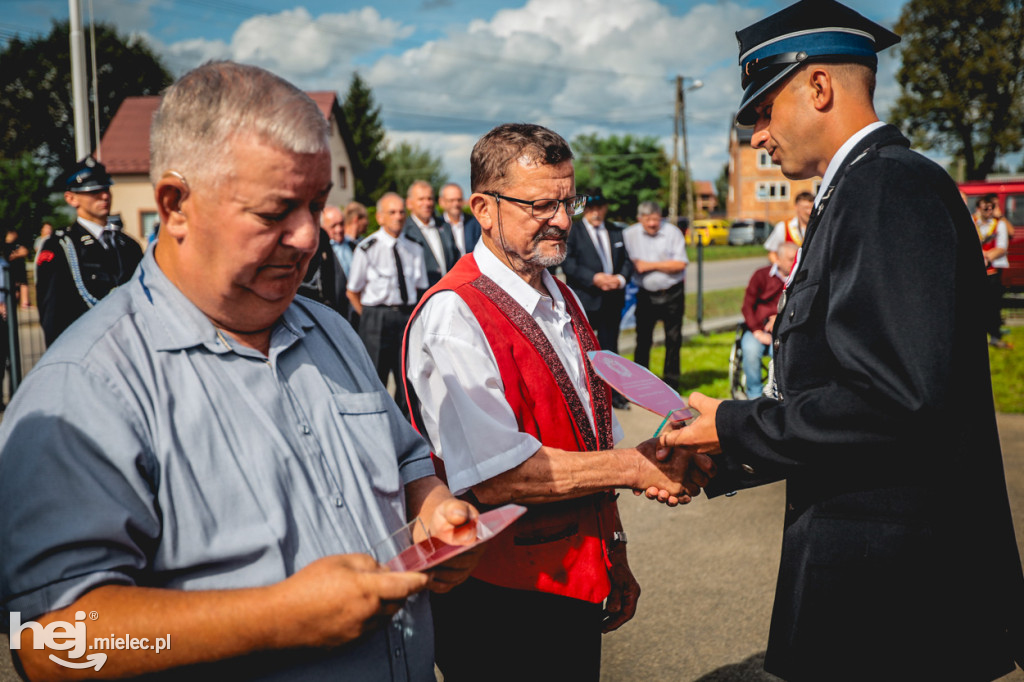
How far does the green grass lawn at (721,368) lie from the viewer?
336 inches

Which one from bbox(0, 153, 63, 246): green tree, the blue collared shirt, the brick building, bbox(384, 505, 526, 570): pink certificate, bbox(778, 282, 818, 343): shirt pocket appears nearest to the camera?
the blue collared shirt

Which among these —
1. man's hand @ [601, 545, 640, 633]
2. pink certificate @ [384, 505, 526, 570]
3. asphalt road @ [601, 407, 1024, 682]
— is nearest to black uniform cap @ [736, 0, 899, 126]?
pink certificate @ [384, 505, 526, 570]

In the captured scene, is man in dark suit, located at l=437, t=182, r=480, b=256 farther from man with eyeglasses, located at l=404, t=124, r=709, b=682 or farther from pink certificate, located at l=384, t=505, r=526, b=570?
pink certificate, located at l=384, t=505, r=526, b=570

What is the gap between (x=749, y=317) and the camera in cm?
791

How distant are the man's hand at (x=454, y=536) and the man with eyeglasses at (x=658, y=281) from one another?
7.84 m

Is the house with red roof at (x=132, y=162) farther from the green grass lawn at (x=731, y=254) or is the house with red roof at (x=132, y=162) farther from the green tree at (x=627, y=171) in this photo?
the green tree at (x=627, y=171)

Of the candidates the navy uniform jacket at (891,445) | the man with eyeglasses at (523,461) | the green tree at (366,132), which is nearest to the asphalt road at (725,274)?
the man with eyeglasses at (523,461)

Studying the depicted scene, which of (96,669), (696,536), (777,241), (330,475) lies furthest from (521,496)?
(777,241)

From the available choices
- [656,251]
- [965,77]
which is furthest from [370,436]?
[965,77]

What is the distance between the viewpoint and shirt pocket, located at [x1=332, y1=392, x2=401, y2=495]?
1.55m

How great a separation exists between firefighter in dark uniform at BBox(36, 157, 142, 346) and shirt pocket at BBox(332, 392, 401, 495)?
4.49m

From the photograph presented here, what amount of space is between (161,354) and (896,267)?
4.92 ft

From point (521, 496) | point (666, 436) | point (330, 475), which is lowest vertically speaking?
point (521, 496)

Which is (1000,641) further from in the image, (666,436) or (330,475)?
(330,475)
